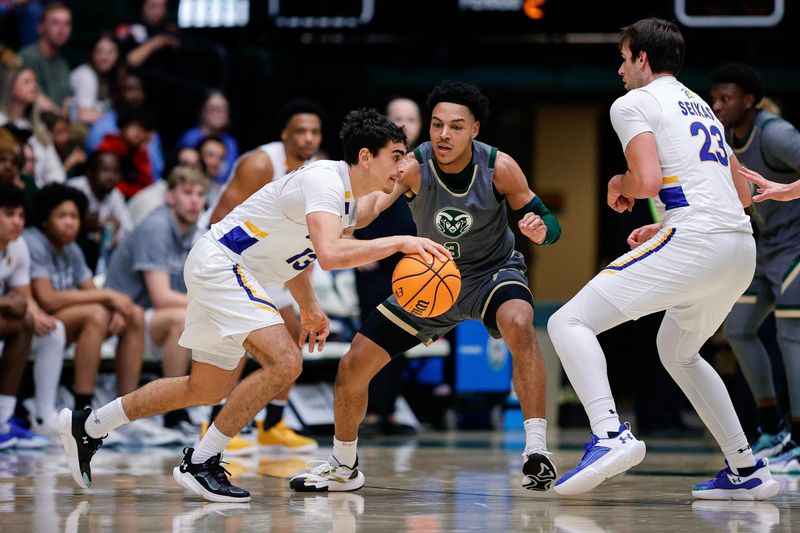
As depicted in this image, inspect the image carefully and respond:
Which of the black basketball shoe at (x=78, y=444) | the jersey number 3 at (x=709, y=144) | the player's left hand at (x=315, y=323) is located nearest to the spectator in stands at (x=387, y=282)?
the player's left hand at (x=315, y=323)

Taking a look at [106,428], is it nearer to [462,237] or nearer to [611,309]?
[462,237]

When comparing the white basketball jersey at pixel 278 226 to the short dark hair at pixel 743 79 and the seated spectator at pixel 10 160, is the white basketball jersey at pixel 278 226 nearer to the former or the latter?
the short dark hair at pixel 743 79

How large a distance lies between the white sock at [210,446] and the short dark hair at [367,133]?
4.52ft

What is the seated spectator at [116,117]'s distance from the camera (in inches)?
467

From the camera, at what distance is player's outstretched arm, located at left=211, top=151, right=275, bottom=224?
8117 millimetres

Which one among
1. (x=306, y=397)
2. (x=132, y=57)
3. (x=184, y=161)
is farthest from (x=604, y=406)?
(x=132, y=57)

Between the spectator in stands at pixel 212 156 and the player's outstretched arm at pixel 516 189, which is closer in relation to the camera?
the player's outstretched arm at pixel 516 189

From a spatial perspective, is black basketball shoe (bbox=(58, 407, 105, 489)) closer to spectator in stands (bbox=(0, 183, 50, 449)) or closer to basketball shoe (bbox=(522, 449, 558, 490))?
basketball shoe (bbox=(522, 449, 558, 490))

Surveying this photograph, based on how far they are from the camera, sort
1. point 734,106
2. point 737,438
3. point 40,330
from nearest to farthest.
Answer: point 737,438 < point 734,106 < point 40,330

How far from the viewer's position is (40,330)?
Result: 28.0 ft

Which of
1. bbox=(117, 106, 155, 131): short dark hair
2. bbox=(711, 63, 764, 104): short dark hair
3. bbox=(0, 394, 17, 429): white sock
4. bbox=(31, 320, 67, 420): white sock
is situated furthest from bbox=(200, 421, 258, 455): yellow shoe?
bbox=(117, 106, 155, 131): short dark hair

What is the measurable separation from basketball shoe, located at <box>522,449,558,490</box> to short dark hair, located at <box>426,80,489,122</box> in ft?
5.67

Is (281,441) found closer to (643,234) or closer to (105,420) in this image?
(105,420)

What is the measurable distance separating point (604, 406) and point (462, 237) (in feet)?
4.43
